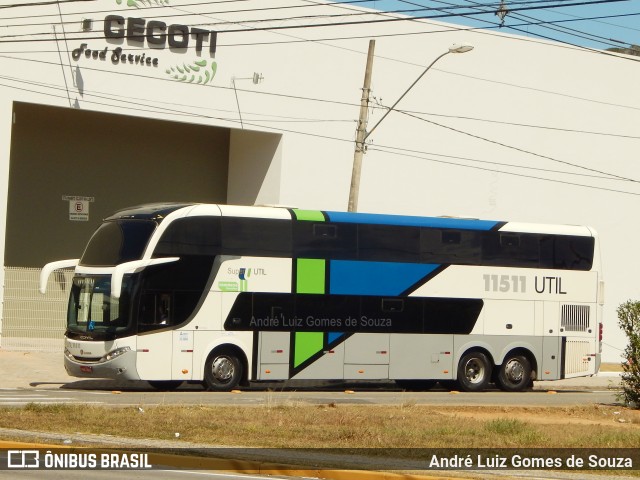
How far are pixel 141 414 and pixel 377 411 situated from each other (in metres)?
4.30

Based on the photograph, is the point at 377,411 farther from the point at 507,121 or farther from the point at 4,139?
the point at 507,121

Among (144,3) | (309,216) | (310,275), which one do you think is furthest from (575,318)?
(144,3)

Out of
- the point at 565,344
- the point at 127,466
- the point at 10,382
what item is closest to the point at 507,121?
the point at 565,344

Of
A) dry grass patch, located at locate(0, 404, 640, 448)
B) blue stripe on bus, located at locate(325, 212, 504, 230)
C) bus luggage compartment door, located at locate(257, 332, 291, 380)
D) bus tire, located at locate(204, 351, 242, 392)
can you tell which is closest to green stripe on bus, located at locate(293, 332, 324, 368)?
bus luggage compartment door, located at locate(257, 332, 291, 380)

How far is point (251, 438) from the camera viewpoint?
14.7 m

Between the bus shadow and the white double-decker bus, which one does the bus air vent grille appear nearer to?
the white double-decker bus

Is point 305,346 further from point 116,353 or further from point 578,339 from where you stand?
point 578,339

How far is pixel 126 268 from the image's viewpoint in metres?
23.2

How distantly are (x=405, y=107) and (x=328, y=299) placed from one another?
14836mm

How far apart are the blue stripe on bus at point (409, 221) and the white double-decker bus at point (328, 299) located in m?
0.04

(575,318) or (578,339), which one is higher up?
(575,318)

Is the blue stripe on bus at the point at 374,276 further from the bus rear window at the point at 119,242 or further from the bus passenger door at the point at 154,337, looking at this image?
the bus rear window at the point at 119,242

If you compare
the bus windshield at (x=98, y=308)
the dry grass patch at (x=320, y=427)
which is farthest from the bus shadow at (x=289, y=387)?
the dry grass patch at (x=320, y=427)

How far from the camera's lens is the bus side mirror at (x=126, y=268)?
22812mm
